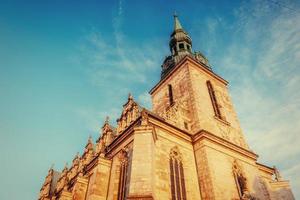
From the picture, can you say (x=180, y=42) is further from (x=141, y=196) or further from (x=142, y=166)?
(x=141, y=196)

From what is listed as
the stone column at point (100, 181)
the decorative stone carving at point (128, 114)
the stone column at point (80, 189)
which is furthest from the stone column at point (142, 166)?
the stone column at point (80, 189)

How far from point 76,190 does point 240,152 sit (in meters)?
12.3

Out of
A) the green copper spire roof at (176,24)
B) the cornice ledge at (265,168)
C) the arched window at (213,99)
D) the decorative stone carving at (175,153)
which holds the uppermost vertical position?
the green copper spire roof at (176,24)

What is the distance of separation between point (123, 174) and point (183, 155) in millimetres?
4029

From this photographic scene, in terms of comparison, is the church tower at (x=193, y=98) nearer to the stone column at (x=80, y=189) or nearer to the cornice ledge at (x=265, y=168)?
the cornice ledge at (x=265, y=168)

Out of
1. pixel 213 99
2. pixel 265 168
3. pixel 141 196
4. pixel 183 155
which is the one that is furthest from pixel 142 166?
pixel 265 168

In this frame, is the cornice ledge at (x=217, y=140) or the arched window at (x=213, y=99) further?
the arched window at (x=213, y=99)

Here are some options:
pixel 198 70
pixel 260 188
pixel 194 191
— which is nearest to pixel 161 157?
pixel 194 191

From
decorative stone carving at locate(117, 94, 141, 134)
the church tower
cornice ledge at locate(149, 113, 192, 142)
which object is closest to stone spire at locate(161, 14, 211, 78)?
the church tower

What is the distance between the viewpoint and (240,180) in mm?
16375

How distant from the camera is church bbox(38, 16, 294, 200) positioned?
13.1 m

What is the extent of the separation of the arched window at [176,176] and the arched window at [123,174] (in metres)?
2.87

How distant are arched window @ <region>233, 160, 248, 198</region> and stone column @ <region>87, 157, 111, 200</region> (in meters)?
8.59

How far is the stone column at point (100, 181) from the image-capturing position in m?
14.8
